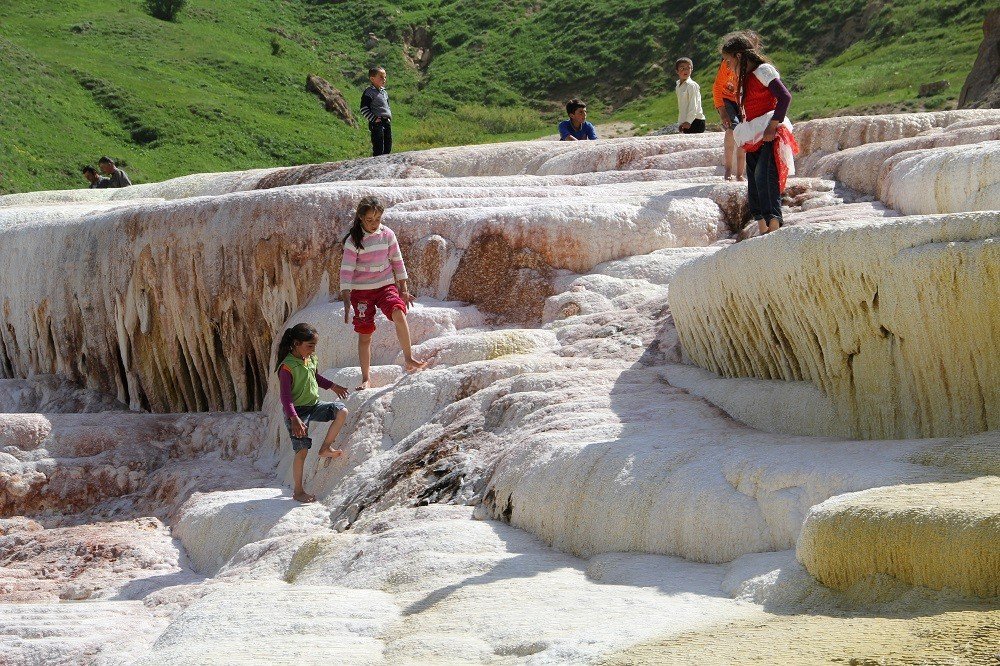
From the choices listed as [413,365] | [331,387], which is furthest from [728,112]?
[331,387]

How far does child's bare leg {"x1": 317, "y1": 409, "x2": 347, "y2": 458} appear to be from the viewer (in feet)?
24.2

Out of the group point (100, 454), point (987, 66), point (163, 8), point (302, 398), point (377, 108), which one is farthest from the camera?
point (163, 8)

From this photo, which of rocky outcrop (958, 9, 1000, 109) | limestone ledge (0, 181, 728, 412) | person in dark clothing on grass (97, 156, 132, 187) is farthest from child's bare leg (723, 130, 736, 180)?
rocky outcrop (958, 9, 1000, 109)

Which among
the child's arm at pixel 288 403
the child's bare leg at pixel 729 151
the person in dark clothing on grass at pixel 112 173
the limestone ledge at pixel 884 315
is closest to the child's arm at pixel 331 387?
the child's arm at pixel 288 403

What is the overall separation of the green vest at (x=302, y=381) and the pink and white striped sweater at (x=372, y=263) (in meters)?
0.68

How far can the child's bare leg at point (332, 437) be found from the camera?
24.2 ft

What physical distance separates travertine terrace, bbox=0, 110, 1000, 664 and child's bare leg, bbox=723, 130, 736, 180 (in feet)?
0.71

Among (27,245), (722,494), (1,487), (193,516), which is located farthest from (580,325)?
(27,245)

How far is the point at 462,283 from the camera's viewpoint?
914cm

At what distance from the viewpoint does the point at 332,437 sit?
24.3 ft

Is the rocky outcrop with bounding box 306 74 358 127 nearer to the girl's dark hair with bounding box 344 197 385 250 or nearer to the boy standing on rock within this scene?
the boy standing on rock

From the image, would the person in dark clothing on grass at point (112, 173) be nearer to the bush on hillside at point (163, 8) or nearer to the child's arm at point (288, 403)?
the child's arm at point (288, 403)

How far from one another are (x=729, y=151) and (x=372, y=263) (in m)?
3.43

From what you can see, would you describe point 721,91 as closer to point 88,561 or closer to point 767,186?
point 767,186
